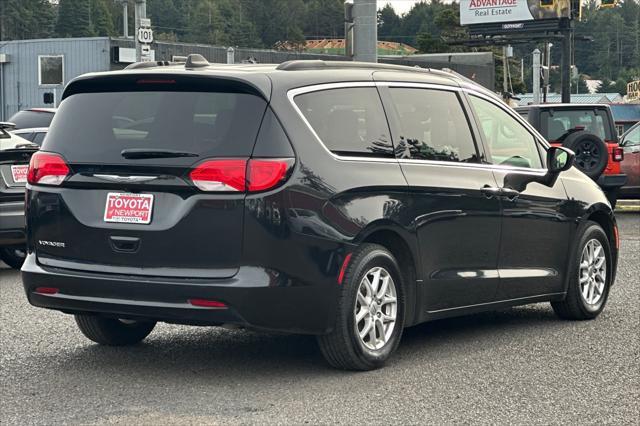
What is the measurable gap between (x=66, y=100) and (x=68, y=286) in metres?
1.11

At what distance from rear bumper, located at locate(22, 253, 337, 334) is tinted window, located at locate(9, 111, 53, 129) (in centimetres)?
1461

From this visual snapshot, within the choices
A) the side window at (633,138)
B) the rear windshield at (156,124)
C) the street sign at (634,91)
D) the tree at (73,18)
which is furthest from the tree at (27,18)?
the rear windshield at (156,124)

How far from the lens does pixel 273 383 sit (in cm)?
671

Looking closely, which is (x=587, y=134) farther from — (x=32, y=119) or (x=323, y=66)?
(x=323, y=66)

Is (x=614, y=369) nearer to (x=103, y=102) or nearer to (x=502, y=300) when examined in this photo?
(x=502, y=300)

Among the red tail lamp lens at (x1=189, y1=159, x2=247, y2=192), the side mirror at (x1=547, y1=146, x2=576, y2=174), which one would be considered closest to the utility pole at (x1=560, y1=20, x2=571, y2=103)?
the side mirror at (x1=547, y1=146, x2=576, y2=174)

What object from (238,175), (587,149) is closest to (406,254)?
(238,175)

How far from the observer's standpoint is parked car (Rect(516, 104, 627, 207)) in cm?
1783

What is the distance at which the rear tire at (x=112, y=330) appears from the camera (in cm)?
770

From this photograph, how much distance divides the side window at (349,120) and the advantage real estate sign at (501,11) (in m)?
61.5

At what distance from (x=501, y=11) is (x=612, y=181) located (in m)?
56.6

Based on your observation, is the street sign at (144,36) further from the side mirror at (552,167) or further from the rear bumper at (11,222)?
the side mirror at (552,167)

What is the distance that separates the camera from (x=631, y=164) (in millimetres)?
20516

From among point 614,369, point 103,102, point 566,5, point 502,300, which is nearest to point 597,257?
point 502,300
